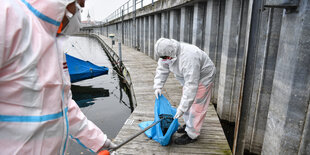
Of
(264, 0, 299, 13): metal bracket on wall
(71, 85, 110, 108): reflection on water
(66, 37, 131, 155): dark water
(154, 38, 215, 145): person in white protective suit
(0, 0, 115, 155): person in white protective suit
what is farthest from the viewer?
(71, 85, 110, 108): reflection on water

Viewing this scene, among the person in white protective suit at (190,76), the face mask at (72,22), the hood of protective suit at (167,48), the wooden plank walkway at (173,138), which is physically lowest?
the wooden plank walkway at (173,138)

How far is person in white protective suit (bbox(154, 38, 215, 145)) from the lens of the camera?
2.99 metres

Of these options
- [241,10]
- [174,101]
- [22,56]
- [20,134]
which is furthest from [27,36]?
[174,101]

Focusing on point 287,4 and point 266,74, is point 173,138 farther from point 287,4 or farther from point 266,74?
point 287,4

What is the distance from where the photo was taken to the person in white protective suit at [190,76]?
9.81 feet

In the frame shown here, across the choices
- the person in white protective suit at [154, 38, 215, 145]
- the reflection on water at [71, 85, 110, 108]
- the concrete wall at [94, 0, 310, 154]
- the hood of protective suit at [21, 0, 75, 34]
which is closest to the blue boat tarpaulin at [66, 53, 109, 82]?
the reflection on water at [71, 85, 110, 108]

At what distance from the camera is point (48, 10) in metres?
0.99

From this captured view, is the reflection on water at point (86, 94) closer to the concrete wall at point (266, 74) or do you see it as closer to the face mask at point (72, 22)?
the concrete wall at point (266, 74)

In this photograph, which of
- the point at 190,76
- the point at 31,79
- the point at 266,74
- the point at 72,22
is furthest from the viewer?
the point at 266,74

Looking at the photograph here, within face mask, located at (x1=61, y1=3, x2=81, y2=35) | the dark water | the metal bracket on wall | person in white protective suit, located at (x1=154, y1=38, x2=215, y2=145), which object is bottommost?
the dark water

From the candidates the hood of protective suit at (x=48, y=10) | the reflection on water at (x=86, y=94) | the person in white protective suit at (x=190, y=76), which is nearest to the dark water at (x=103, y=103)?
the reflection on water at (x=86, y=94)

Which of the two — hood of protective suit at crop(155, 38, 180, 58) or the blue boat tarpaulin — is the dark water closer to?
the blue boat tarpaulin

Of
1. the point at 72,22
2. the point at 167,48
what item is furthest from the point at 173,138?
the point at 72,22

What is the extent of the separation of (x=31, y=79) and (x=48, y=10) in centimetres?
36
